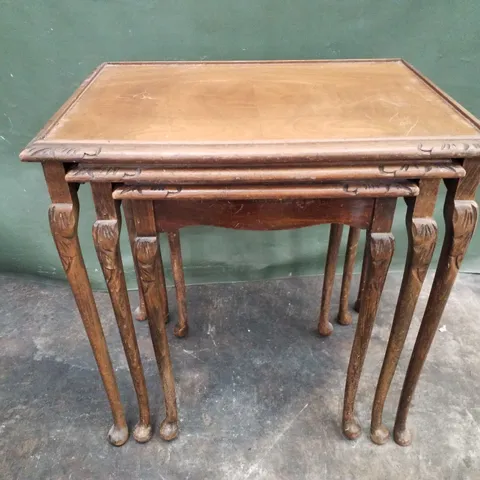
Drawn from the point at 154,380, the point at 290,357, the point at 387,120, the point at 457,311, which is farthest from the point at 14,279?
the point at 457,311

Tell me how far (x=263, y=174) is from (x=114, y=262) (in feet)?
1.05

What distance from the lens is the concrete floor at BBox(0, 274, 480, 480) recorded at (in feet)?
3.48

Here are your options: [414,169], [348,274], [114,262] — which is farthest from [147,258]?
[348,274]

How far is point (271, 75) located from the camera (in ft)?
3.25

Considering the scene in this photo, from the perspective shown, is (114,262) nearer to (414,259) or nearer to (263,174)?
(263,174)

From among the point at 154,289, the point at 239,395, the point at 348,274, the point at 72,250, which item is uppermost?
the point at 72,250

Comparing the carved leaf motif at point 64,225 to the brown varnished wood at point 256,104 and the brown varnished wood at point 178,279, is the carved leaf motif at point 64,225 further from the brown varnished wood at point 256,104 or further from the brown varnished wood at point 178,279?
the brown varnished wood at point 178,279

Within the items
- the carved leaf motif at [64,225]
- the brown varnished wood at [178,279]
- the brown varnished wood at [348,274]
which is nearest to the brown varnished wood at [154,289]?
the carved leaf motif at [64,225]

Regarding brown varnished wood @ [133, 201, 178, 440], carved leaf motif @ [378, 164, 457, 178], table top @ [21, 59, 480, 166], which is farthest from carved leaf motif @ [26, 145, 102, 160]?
carved leaf motif @ [378, 164, 457, 178]

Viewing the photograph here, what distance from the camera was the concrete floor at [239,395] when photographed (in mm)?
1062

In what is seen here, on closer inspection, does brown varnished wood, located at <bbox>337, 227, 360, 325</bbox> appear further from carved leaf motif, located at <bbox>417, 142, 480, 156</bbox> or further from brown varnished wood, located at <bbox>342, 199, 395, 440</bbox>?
carved leaf motif, located at <bbox>417, 142, 480, 156</bbox>

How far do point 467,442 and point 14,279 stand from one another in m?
1.45

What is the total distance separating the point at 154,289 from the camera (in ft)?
2.87

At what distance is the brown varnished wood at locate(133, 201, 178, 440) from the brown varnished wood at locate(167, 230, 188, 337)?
296 mm
